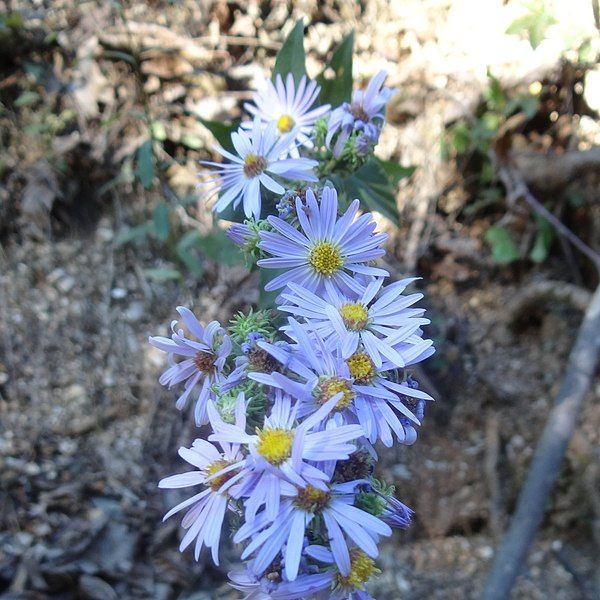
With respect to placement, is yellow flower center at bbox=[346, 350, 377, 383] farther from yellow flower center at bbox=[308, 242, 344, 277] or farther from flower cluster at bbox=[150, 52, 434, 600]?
yellow flower center at bbox=[308, 242, 344, 277]

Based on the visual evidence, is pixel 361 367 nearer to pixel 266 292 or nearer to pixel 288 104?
pixel 266 292

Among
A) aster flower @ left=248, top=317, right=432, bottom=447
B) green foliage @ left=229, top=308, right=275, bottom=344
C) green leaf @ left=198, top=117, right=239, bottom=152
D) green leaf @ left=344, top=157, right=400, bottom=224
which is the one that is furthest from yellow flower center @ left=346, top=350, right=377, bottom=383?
green leaf @ left=198, top=117, right=239, bottom=152

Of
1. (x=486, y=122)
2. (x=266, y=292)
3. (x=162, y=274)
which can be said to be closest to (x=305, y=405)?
(x=266, y=292)

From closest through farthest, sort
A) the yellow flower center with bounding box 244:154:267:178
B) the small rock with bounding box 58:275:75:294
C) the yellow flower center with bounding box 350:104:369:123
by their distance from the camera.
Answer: the yellow flower center with bounding box 244:154:267:178 < the yellow flower center with bounding box 350:104:369:123 < the small rock with bounding box 58:275:75:294

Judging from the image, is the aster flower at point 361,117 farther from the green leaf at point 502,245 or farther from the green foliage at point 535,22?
the green leaf at point 502,245

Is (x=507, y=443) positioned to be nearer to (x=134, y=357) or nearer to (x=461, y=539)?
(x=461, y=539)

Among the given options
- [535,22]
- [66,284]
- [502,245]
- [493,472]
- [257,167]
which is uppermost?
[535,22]

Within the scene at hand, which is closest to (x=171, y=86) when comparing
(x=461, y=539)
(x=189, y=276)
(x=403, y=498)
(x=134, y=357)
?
(x=189, y=276)
